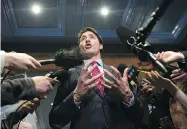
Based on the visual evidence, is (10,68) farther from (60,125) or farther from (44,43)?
(44,43)

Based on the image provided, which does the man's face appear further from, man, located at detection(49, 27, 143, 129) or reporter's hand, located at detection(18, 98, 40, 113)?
reporter's hand, located at detection(18, 98, 40, 113)

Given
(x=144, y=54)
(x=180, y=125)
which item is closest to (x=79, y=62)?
(x=144, y=54)

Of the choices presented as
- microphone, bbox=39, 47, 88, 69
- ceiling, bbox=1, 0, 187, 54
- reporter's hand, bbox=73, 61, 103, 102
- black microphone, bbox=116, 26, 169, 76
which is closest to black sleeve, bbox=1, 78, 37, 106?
microphone, bbox=39, 47, 88, 69

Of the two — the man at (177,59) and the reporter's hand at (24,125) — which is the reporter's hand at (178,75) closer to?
the man at (177,59)

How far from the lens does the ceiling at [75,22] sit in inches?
135

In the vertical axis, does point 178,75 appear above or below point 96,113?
above

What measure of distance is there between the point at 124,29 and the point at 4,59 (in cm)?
61

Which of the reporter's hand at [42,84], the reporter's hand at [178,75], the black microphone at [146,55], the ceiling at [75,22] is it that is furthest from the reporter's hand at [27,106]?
the ceiling at [75,22]

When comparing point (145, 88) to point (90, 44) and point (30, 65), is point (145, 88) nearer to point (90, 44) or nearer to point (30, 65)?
point (90, 44)

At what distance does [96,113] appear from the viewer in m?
1.77

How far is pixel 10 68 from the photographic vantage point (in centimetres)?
124

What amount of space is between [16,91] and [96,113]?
0.58m

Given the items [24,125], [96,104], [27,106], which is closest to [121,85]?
[96,104]

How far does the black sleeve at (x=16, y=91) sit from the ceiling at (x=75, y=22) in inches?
83.4
